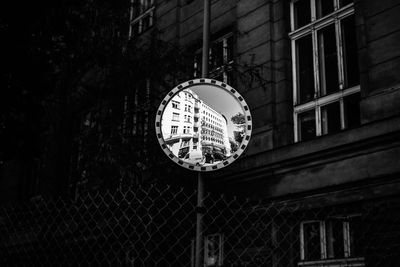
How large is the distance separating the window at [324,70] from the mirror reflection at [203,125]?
160 inches

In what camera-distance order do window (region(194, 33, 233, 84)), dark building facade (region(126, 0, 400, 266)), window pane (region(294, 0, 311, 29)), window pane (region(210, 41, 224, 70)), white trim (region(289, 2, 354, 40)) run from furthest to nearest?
window pane (region(210, 41, 224, 70))
window (region(194, 33, 233, 84))
window pane (region(294, 0, 311, 29))
white trim (region(289, 2, 354, 40))
dark building facade (region(126, 0, 400, 266))

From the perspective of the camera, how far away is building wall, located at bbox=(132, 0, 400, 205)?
6.68m

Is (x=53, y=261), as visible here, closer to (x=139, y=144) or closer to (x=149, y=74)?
(x=139, y=144)

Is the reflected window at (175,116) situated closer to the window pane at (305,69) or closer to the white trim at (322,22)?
the window pane at (305,69)

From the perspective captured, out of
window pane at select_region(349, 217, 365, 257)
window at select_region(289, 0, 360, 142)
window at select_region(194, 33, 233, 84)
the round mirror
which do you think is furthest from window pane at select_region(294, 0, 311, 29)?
the round mirror

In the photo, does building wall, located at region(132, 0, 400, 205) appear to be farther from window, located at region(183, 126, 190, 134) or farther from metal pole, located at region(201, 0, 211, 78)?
window, located at region(183, 126, 190, 134)

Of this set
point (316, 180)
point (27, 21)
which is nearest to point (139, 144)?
point (27, 21)

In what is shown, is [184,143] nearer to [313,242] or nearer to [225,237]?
[225,237]

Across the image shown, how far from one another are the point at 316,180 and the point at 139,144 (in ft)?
11.3

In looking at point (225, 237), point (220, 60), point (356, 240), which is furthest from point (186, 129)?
point (220, 60)

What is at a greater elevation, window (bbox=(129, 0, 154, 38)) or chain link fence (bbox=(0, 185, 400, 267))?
window (bbox=(129, 0, 154, 38))

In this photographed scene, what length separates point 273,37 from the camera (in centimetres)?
915

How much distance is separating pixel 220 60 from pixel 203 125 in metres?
6.21

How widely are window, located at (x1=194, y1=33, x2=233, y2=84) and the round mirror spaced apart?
490cm
